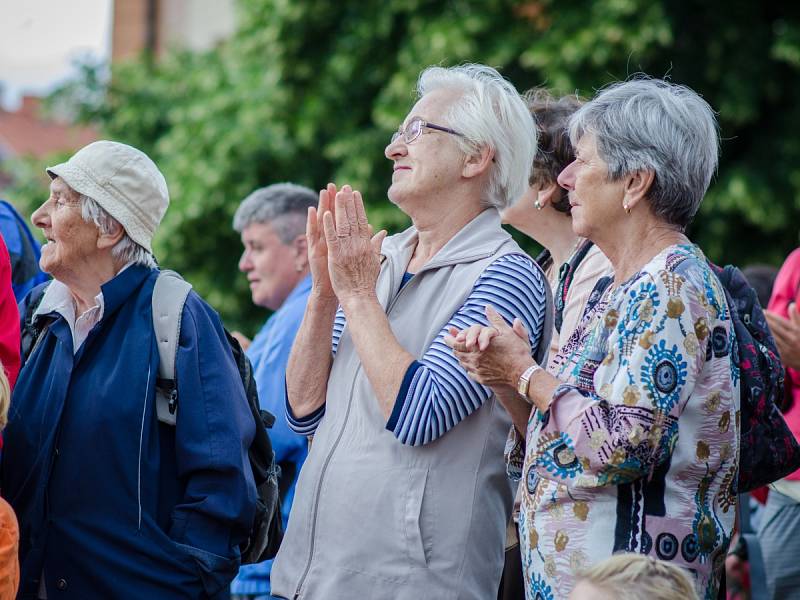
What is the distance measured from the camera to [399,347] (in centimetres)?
302

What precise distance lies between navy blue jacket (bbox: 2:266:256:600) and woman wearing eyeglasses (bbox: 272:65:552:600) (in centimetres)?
23

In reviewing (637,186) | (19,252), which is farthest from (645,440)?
(19,252)

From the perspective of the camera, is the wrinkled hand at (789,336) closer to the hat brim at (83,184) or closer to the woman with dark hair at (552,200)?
the woman with dark hair at (552,200)

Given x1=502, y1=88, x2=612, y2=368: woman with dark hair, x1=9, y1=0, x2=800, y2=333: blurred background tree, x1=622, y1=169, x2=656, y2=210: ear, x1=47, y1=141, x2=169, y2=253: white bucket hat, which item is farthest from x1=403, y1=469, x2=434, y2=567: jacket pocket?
x1=9, y1=0, x2=800, y2=333: blurred background tree

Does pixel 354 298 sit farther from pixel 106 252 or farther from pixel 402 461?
pixel 106 252

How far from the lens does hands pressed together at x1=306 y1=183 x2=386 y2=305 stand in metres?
3.13

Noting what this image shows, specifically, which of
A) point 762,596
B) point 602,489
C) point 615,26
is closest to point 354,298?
point 602,489

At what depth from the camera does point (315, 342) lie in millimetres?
3301

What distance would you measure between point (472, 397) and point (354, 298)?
0.41 metres

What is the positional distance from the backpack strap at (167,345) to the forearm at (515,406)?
37.5 inches

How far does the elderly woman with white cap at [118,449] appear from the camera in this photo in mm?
3234

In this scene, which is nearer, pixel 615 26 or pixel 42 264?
pixel 42 264

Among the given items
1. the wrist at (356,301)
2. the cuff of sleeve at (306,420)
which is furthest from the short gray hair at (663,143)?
the cuff of sleeve at (306,420)

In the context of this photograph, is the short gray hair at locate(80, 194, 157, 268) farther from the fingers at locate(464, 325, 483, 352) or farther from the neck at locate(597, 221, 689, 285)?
the neck at locate(597, 221, 689, 285)
